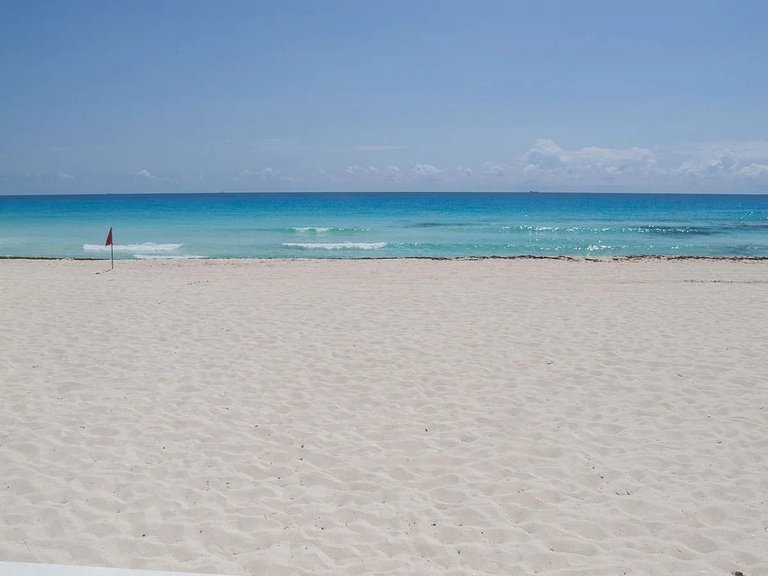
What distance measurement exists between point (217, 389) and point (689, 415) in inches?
182

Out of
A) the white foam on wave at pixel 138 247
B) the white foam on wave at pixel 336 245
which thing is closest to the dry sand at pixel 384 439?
the white foam on wave at pixel 336 245

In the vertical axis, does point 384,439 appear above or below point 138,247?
below

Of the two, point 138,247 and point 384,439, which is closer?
point 384,439

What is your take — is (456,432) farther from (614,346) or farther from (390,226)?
(390,226)

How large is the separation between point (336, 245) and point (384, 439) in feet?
73.3

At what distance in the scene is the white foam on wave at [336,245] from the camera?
25.7 meters

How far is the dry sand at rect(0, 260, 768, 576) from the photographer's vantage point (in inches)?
135

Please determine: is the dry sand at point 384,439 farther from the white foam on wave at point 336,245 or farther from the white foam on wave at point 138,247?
the white foam on wave at point 138,247

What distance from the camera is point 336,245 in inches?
1057

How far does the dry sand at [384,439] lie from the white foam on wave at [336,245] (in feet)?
52.1

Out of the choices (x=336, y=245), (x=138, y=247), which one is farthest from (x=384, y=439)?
(x=138, y=247)

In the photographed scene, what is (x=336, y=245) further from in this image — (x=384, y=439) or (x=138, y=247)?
(x=384, y=439)

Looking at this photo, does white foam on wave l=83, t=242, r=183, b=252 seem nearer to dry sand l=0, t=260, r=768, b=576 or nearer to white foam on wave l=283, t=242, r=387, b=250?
white foam on wave l=283, t=242, r=387, b=250

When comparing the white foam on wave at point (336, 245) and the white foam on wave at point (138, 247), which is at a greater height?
the white foam on wave at point (336, 245)
